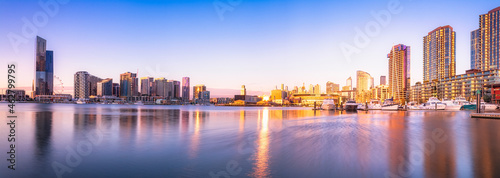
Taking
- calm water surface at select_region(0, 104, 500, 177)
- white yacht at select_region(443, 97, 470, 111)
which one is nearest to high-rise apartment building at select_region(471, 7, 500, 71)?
white yacht at select_region(443, 97, 470, 111)

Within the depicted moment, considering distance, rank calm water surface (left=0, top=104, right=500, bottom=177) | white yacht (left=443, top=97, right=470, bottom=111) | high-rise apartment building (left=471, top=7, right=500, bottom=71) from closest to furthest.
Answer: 1. calm water surface (left=0, top=104, right=500, bottom=177)
2. white yacht (left=443, top=97, right=470, bottom=111)
3. high-rise apartment building (left=471, top=7, right=500, bottom=71)

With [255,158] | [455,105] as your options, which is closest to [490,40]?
[455,105]

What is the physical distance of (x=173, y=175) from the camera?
395 inches

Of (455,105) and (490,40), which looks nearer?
(455,105)

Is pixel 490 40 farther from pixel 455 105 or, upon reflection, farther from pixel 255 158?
pixel 255 158

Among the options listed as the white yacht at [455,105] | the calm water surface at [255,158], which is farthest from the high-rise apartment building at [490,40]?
the calm water surface at [255,158]

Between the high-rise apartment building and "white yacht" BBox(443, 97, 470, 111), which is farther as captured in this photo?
the high-rise apartment building

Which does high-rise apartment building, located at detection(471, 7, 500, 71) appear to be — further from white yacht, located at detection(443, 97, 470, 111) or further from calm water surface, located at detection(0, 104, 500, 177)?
calm water surface, located at detection(0, 104, 500, 177)

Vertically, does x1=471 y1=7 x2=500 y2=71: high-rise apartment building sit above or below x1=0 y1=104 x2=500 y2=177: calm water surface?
above

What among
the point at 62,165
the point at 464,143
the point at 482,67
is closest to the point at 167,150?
the point at 62,165

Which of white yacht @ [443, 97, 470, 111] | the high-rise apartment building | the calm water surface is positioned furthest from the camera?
the high-rise apartment building

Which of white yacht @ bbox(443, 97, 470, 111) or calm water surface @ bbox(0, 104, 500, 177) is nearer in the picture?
calm water surface @ bbox(0, 104, 500, 177)

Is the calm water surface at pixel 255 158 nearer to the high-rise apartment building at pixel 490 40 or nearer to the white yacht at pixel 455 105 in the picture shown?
the white yacht at pixel 455 105

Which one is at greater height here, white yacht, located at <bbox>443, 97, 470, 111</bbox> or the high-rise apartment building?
the high-rise apartment building
